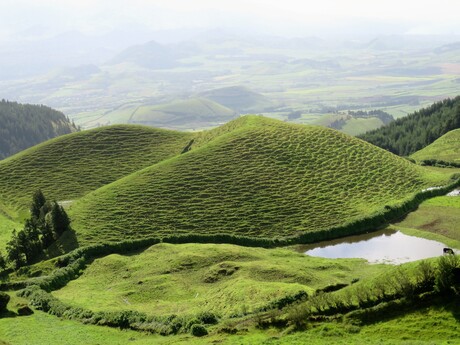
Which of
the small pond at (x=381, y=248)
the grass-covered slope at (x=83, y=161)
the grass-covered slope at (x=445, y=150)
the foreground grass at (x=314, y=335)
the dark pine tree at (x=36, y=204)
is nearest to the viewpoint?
the foreground grass at (x=314, y=335)

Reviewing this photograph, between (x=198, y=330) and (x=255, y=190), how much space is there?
55735mm

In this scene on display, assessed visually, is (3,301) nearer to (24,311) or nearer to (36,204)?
(24,311)

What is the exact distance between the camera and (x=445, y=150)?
150 m

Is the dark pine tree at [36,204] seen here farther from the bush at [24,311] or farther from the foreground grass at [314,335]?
the foreground grass at [314,335]

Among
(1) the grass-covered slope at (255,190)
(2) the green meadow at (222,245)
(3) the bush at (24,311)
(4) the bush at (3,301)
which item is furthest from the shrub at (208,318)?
(1) the grass-covered slope at (255,190)

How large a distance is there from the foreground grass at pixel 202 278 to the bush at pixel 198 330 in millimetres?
4773

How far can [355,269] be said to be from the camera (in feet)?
210

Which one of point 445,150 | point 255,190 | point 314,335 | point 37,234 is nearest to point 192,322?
point 314,335

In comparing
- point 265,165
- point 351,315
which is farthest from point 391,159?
point 351,315

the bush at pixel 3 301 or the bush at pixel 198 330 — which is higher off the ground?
the bush at pixel 198 330

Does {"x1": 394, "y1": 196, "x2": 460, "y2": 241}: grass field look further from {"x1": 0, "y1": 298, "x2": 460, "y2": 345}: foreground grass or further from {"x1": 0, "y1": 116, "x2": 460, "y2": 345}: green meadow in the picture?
{"x1": 0, "y1": 298, "x2": 460, "y2": 345}: foreground grass

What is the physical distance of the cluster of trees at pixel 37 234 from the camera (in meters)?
79.4

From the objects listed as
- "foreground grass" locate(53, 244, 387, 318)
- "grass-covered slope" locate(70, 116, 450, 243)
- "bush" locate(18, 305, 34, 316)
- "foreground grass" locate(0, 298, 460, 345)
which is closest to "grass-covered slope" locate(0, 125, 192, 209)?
"grass-covered slope" locate(70, 116, 450, 243)

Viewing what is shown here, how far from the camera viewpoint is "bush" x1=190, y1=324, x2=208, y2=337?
42.1 metres
